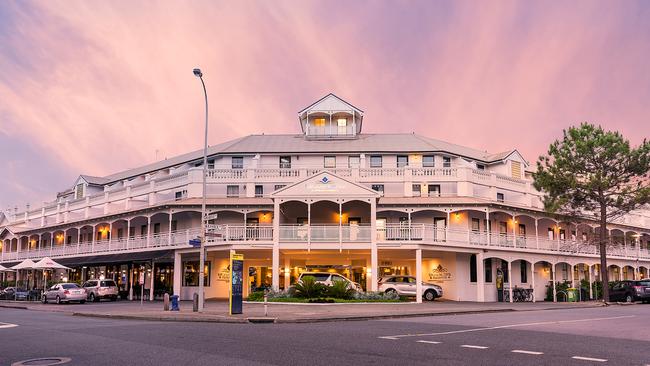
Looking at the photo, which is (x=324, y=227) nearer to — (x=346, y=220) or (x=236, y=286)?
(x=346, y=220)

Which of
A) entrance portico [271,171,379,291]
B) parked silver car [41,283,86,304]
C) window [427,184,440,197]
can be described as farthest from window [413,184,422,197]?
parked silver car [41,283,86,304]

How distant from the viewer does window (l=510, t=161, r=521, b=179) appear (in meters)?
45.8

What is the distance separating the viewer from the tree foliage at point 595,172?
1452 inches

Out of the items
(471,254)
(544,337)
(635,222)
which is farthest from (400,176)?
(544,337)

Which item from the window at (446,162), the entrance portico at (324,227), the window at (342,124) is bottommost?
the entrance portico at (324,227)

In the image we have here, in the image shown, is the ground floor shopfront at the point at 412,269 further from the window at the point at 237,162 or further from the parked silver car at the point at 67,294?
the window at the point at 237,162

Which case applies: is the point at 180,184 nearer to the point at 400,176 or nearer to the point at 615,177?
the point at 400,176

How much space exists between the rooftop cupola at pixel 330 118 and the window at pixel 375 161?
3.85m

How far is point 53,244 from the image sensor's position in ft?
186

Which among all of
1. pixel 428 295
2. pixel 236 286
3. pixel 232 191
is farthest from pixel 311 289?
pixel 232 191

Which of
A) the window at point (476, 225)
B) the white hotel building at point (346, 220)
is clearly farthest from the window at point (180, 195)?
the window at point (476, 225)

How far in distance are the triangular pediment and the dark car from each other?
58.2 feet

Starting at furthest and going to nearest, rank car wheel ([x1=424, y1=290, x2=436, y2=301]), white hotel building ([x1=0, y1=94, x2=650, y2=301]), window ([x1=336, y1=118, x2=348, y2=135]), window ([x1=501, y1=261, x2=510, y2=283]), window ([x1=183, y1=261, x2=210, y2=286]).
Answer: window ([x1=336, y1=118, x2=348, y2=135]), window ([x1=183, y1=261, x2=210, y2=286]), window ([x1=501, y1=261, x2=510, y2=283]), car wheel ([x1=424, y1=290, x2=436, y2=301]), white hotel building ([x1=0, y1=94, x2=650, y2=301])

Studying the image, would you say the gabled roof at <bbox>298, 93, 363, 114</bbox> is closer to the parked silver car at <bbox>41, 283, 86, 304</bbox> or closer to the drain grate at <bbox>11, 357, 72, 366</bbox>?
the parked silver car at <bbox>41, 283, 86, 304</bbox>
